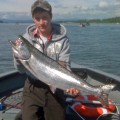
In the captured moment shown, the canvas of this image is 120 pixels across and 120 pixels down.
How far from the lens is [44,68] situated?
180 inches

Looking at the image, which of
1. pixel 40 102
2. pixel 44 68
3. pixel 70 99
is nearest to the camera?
pixel 44 68

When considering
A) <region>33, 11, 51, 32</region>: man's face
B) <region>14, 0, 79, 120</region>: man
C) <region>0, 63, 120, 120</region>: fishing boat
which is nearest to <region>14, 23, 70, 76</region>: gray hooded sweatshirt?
<region>14, 0, 79, 120</region>: man

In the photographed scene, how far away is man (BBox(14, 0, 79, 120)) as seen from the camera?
4.69m

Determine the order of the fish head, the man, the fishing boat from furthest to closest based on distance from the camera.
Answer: the fishing boat
the man
the fish head

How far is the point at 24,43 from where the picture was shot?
446cm

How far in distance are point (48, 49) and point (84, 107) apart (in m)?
1.65

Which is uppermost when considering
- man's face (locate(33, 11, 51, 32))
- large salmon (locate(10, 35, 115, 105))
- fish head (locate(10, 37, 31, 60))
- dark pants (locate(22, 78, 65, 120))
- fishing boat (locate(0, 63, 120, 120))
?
man's face (locate(33, 11, 51, 32))

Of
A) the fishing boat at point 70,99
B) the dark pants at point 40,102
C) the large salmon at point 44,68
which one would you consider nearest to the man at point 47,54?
the dark pants at point 40,102

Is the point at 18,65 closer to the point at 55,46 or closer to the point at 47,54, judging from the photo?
the point at 47,54

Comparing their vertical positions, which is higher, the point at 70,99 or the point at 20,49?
the point at 20,49

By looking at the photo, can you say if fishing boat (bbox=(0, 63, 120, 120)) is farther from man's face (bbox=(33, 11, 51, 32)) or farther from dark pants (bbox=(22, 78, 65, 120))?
man's face (bbox=(33, 11, 51, 32))

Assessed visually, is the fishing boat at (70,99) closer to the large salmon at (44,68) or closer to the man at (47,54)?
the man at (47,54)

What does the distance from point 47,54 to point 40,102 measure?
0.66 metres

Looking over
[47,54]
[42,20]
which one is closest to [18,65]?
[47,54]
